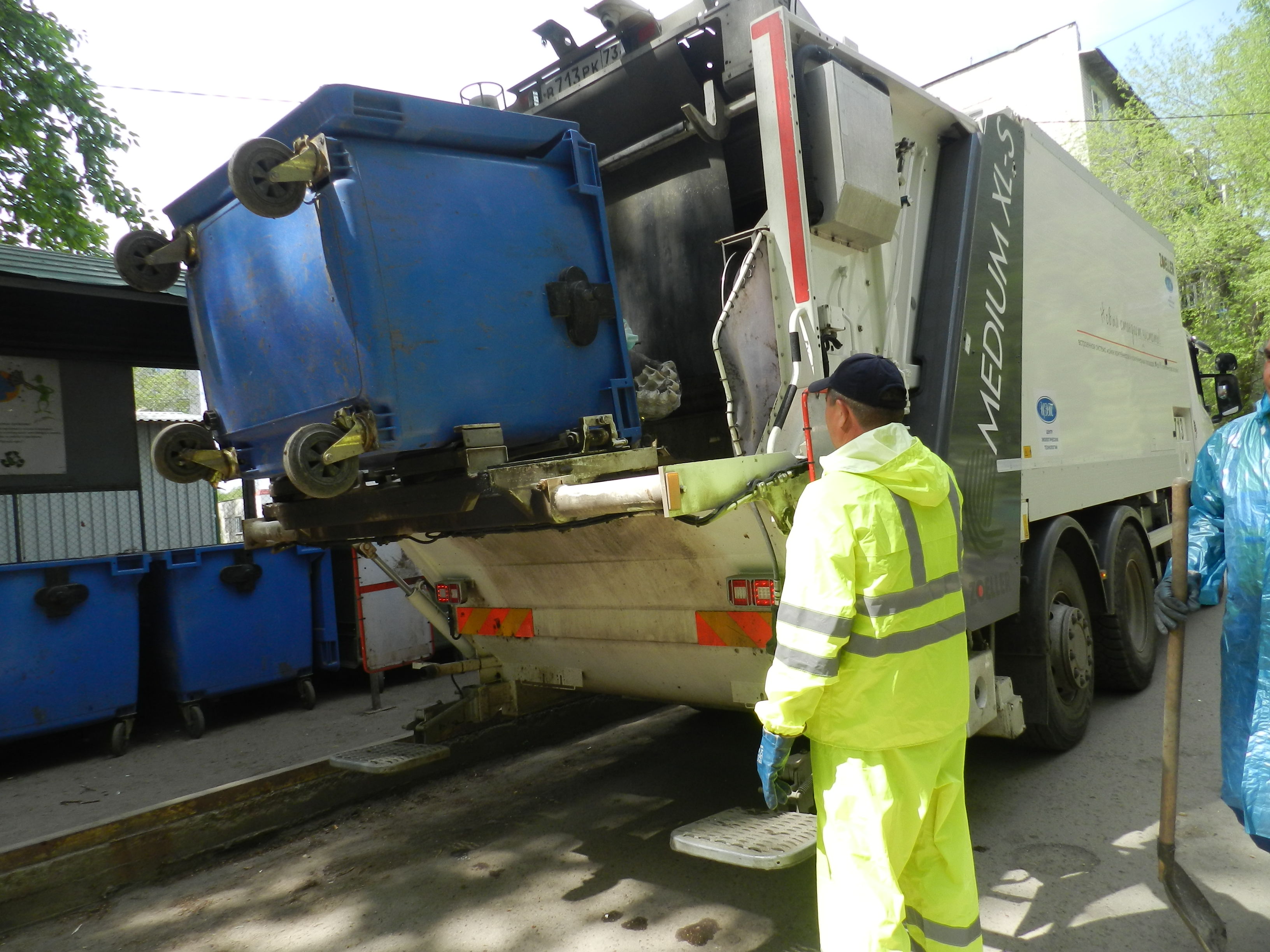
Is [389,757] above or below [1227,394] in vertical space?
below

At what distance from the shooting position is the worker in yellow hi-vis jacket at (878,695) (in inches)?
74.6

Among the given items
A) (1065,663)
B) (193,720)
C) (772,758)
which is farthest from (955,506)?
(193,720)

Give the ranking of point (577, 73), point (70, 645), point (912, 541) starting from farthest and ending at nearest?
point (70, 645), point (577, 73), point (912, 541)

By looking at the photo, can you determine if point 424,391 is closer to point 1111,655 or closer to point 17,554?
point 1111,655

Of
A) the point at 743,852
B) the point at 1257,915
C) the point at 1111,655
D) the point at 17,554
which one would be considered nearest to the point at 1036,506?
the point at 1111,655

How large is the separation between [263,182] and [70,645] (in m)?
4.17

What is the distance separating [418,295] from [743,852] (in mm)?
1777

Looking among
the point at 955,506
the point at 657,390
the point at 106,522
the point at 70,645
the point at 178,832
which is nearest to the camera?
the point at 955,506

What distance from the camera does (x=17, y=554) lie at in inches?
269

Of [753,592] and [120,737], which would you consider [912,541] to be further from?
[120,737]

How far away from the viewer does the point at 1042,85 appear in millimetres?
25109

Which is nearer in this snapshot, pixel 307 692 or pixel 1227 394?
pixel 307 692

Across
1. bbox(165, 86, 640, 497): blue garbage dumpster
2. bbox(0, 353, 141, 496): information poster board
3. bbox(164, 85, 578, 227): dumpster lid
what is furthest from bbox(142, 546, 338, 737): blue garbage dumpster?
bbox(164, 85, 578, 227): dumpster lid

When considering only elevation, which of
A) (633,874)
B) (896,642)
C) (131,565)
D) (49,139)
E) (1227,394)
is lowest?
(633,874)
